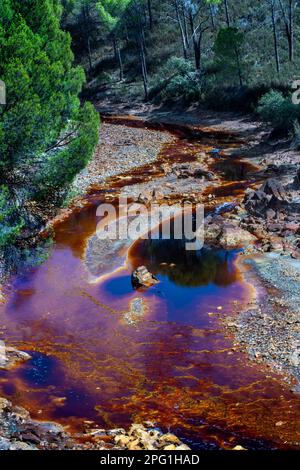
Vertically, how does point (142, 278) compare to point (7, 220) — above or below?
below

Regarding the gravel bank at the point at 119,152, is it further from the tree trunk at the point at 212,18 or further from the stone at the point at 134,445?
the tree trunk at the point at 212,18

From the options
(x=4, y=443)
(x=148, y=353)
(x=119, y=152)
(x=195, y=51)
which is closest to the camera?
(x=4, y=443)

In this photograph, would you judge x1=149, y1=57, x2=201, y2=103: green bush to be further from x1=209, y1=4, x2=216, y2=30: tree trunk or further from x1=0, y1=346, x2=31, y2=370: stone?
x1=0, y1=346, x2=31, y2=370: stone

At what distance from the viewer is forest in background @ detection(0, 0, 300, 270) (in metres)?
17.3

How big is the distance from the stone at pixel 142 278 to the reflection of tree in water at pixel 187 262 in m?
0.76

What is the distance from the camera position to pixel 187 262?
2175 centimetres

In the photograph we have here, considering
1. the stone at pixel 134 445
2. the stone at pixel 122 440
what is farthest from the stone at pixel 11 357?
the stone at pixel 134 445

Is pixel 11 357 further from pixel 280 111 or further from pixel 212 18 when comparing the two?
pixel 212 18

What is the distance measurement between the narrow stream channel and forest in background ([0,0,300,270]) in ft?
9.47

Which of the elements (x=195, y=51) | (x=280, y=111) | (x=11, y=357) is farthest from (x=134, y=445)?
(x=195, y=51)

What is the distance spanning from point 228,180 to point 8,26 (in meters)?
17.5

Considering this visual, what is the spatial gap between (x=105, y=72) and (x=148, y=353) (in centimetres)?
6029

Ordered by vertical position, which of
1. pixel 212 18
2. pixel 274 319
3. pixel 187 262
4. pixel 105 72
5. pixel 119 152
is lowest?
pixel 274 319
